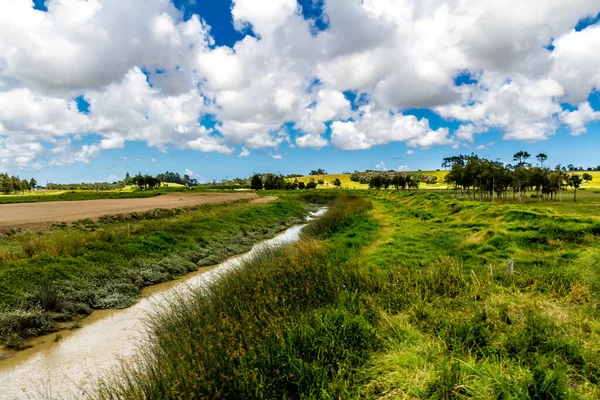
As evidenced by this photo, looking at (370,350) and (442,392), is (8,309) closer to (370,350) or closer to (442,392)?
(370,350)

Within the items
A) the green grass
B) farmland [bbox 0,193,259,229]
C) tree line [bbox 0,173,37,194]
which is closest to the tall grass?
farmland [bbox 0,193,259,229]

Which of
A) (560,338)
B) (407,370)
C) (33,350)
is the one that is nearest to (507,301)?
(560,338)

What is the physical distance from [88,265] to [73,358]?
21.8 ft

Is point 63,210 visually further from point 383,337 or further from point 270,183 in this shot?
point 270,183

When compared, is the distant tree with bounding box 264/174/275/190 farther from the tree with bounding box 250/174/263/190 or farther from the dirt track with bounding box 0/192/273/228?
the dirt track with bounding box 0/192/273/228

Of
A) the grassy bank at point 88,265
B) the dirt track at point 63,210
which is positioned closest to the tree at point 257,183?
the dirt track at point 63,210

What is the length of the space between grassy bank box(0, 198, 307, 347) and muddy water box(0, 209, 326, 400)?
0.77 meters

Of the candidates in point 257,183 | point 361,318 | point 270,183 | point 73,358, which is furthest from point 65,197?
point 361,318

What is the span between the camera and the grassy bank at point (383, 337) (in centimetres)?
402

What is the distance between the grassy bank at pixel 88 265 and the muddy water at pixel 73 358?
0.77m

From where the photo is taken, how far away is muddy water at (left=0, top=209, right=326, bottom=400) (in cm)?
677

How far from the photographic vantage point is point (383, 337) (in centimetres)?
545

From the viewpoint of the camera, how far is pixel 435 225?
21.5 metres

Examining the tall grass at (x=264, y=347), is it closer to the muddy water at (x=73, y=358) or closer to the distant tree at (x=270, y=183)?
the muddy water at (x=73, y=358)
